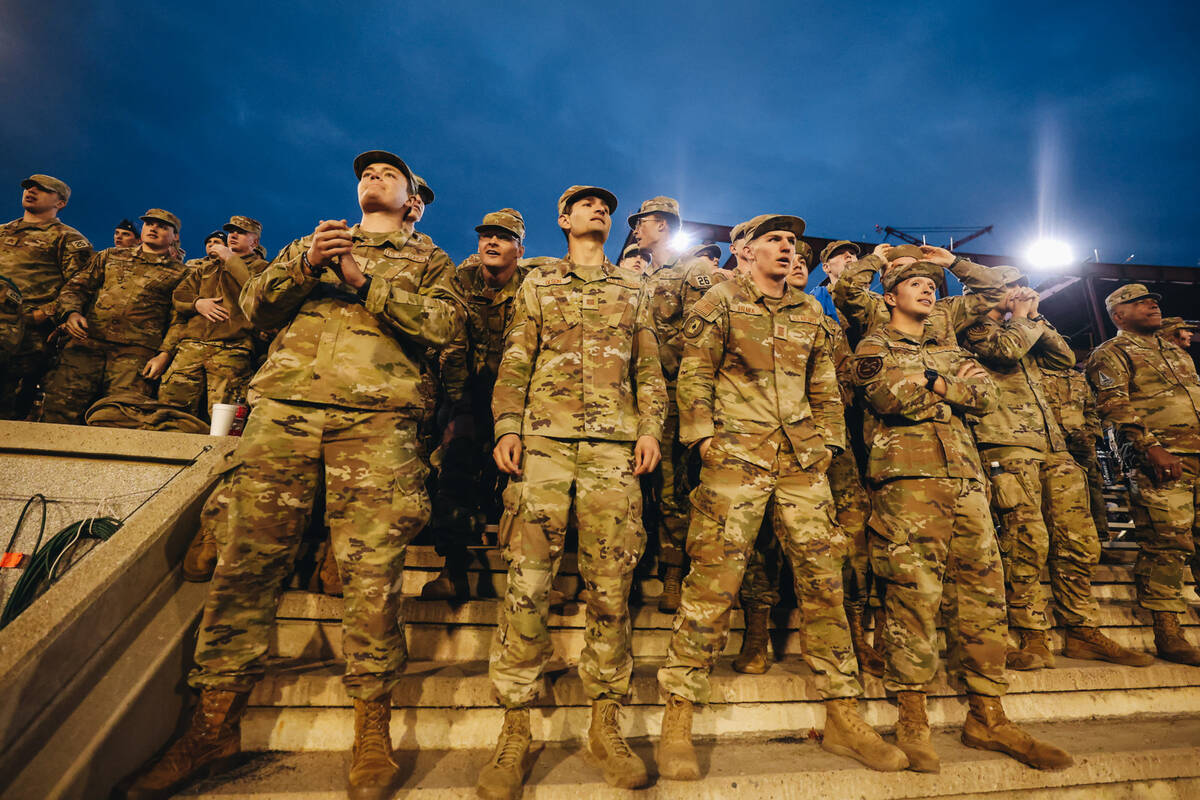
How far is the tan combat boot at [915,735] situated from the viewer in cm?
246

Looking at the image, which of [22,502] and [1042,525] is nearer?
[22,502]

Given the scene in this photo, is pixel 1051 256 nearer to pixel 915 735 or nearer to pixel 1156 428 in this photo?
pixel 1156 428

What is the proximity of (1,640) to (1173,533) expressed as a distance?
278 inches

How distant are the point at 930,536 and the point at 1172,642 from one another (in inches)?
109

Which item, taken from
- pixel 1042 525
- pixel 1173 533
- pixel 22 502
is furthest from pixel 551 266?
pixel 1173 533

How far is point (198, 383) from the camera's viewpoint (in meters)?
4.52

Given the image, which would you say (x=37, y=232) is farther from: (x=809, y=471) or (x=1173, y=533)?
(x=1173, y=533)

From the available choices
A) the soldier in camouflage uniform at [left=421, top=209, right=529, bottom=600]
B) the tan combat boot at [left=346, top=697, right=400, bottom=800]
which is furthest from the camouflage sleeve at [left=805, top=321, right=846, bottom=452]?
the tan combat boot at [left=346, top=697, right=400, bottom=800]

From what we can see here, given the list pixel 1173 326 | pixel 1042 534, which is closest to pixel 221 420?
pixel 1042 534

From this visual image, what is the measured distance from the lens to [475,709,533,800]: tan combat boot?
2068mm

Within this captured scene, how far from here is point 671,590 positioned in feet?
11.6

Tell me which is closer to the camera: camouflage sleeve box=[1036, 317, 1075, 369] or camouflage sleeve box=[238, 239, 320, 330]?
camouflage sleeve box=[238, 239, 320, 330]

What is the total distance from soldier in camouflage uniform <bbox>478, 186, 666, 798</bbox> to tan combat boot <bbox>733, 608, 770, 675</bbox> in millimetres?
1018

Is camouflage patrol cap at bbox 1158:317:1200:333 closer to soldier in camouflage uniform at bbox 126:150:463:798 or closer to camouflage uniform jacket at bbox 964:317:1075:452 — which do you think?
camouflage uniform jacket at bbox 964:317:1075:452
